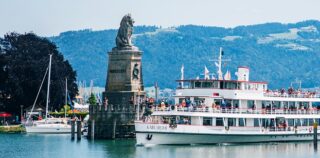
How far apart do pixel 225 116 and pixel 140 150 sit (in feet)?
26.7

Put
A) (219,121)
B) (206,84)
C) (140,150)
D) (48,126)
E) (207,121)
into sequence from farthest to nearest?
(48,126), (206,84), (219,121), (207,121), (140,150)

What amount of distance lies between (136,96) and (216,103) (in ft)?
46.3

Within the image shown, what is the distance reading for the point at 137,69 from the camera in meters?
97.8

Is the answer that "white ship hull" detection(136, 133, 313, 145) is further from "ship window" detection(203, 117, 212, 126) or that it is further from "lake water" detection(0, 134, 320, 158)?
"ship window" detection(203, 117, 212, 126)

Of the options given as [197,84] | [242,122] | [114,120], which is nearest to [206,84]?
[197,84]

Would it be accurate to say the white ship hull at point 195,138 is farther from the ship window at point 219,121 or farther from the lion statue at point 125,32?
the lion statue at point 125,32

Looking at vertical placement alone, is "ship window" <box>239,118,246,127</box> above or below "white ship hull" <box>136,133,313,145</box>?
above

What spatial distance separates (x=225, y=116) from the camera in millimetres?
83938

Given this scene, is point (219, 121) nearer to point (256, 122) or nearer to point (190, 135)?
point (190, 135)

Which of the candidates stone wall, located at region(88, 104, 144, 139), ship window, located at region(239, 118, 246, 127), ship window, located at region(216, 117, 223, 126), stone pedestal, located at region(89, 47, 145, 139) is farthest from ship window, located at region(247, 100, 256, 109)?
stone wall, located at region(88, 104, 144, 139)

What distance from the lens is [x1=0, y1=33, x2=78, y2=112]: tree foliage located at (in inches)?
4747

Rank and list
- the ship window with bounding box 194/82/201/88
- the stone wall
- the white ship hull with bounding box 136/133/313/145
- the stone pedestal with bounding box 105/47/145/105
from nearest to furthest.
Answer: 1. the white ship hull with bounding box 136/133/313/145
2. the ship window with bounding box 194/82/201/88
3. the stone wall
4. the stone pedestal with bounding box 105/47/145/105

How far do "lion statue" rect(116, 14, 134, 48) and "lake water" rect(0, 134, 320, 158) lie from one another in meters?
10.0

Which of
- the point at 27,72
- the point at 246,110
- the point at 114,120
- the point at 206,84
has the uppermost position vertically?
the point at 27,72
